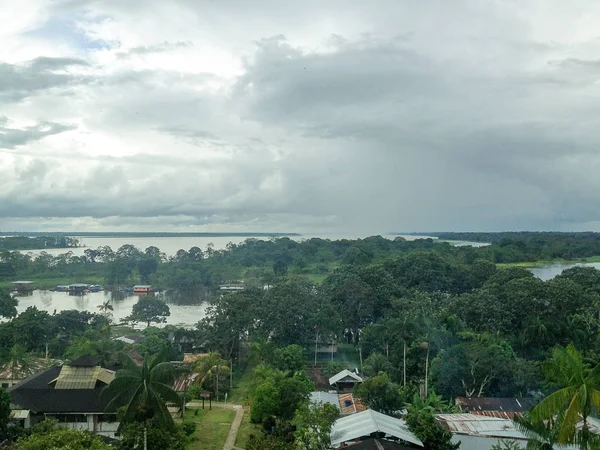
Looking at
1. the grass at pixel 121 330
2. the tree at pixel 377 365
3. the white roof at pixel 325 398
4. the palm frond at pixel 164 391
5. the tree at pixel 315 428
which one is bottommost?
the grass at pixel 121 330

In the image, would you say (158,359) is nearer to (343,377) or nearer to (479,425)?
(479,425)

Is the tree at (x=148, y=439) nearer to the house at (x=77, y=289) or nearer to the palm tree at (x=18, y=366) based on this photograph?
the palm tree at (x=18, y=366)

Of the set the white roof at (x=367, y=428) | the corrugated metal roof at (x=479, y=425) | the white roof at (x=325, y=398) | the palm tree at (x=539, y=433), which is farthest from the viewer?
the white roof at (x=325, y=398)

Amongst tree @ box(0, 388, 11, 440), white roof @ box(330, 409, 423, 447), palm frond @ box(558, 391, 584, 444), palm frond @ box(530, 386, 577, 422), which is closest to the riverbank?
white roof @ box(330, 409, 423, 447)

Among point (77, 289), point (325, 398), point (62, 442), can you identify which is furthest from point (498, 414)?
point (77, 289)

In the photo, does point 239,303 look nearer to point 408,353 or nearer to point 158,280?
point 408,353

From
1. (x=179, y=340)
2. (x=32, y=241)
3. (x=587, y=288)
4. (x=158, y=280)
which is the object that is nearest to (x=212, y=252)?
(x=158, y=280)

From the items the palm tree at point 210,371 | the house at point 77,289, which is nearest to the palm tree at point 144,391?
the palm tree at point 210,371
